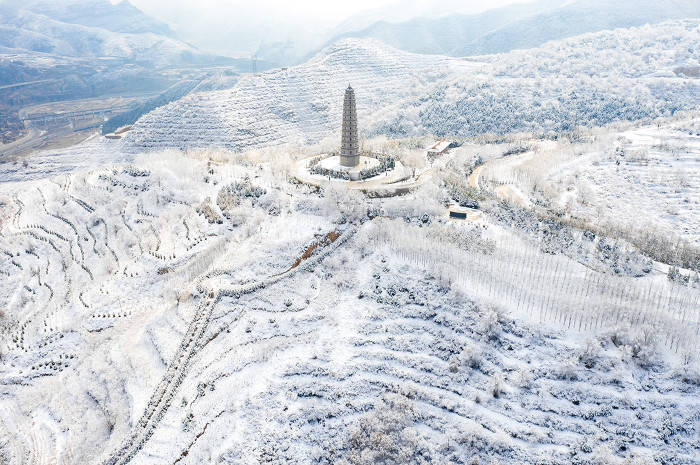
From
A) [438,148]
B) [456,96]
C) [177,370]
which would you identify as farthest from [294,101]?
[177,370]

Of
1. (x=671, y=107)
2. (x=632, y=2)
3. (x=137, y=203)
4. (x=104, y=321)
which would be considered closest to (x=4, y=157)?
(x=137, y=203)

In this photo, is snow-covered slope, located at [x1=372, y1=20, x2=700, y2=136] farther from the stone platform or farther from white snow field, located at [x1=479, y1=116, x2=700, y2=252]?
the stone platform

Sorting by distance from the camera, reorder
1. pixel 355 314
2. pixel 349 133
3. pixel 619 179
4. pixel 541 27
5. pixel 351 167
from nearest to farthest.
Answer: pixel 355 314
pixel 349 133
pixel 351 167
pixel 619 179
pixel 541 27

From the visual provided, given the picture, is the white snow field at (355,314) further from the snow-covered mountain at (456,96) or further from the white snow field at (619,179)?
the snow-covered mountain at (456,96)

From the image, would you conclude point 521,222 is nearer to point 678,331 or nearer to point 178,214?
point 678,331

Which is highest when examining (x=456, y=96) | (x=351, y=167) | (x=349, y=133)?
(x=456, y=96)

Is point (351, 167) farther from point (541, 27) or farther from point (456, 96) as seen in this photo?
point (541, 27)
